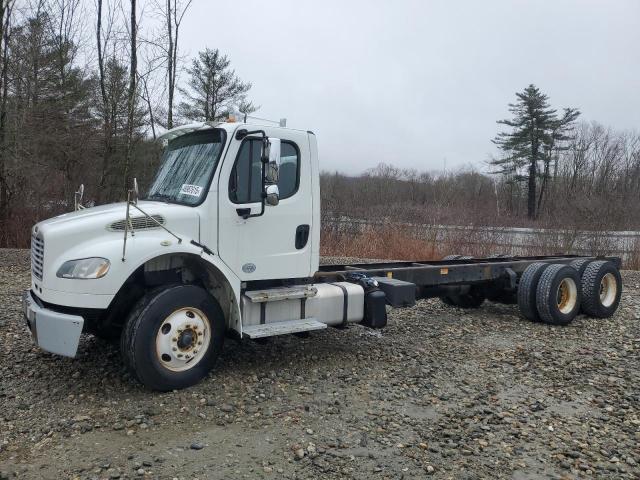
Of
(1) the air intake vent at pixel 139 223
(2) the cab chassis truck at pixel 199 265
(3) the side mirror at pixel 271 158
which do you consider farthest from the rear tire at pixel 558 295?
(1) the air intake vent at pixel 139 223

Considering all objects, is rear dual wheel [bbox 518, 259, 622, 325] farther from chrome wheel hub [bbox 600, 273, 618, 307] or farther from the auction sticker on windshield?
the auction sticker on windshield

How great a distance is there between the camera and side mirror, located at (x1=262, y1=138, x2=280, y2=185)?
5016 millimetres

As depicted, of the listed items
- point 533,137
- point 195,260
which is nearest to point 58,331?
point 195,260

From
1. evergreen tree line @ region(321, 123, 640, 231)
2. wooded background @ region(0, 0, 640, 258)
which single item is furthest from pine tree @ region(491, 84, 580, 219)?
wooded background @ region(0, 0, 640, 258)

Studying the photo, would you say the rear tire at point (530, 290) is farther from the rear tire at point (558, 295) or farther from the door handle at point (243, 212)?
the door handle at point (243, 212)

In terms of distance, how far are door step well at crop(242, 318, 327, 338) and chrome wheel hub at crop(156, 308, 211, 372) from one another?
0.42m

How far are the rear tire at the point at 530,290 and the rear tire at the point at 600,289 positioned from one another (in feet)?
2.98

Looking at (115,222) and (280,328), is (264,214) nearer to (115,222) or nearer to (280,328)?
(280,328)

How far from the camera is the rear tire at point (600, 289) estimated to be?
8.61 metres

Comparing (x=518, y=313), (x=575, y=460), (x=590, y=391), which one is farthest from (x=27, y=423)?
(x=518, y=313)

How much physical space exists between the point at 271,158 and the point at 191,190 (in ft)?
2.99

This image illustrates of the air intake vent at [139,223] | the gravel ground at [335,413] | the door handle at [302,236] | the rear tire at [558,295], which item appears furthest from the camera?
the rear tire at [558,295]

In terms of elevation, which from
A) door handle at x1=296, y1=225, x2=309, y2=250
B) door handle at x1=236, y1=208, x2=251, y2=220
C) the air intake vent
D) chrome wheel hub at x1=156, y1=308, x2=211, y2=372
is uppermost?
door handle at x1=236, y1=208, x2=251, y2=220

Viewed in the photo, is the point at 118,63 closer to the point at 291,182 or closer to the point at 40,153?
the point at 40,153
